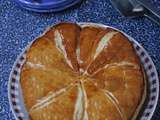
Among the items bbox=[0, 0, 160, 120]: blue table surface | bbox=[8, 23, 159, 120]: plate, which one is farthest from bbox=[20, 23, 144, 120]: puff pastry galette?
bbox=[0, 0, 160, 120]: blue table surface

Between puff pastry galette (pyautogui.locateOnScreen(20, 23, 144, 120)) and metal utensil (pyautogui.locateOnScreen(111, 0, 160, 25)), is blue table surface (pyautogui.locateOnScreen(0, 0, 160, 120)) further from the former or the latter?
puff pastry galette (pyautogui.locateOnScreen(20, 23, 144, 120))

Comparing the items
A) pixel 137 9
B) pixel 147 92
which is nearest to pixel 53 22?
pixel 137 9

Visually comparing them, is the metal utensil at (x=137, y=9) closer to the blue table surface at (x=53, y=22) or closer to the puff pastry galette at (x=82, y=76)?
the blue table surface at (x=53, y=22)

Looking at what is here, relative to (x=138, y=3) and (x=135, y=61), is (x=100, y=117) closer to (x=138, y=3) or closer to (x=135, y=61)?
(x=135, y=61)

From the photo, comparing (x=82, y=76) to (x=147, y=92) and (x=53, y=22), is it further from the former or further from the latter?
(x=53, y=22)

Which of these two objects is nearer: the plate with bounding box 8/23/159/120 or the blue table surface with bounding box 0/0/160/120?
the plate with bounding box 8/23/159/120

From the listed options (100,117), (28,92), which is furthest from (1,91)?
(100,117)
